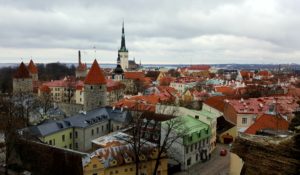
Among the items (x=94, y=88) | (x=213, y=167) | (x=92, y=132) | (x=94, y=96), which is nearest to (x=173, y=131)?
(x=213, y=167)

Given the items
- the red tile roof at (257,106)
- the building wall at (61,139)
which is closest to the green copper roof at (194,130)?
the red tile roof at (257,106)

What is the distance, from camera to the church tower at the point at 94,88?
39.6m

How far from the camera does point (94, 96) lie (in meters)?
40.0

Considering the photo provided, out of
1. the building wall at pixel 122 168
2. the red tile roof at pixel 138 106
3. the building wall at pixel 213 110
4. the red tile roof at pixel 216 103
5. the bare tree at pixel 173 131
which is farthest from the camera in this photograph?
the red tile roof at pixel 216 103

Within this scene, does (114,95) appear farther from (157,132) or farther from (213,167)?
(213,167)

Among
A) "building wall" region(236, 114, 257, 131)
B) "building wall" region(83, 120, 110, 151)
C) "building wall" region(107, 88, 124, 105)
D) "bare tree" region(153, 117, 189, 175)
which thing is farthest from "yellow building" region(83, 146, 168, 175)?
"building wall" region(107, 88, 124, 105)

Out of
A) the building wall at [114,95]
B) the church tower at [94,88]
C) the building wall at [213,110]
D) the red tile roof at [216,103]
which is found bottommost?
the building wall at [114,95]

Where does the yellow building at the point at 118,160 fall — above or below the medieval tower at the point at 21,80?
below

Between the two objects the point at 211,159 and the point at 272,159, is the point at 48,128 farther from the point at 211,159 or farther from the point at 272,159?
the point at 272,159

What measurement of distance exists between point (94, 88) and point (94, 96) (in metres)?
0.98

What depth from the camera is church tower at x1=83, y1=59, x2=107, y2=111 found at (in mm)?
39578

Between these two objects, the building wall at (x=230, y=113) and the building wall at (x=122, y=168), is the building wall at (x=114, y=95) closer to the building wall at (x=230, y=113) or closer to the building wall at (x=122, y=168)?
the building wall at (x=230, y=113)

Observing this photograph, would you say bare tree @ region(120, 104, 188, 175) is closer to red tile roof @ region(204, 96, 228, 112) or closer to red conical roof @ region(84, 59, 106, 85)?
red conical roof @ region(84, 59, 106, 85)

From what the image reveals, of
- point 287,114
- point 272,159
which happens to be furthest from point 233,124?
point 272,159
